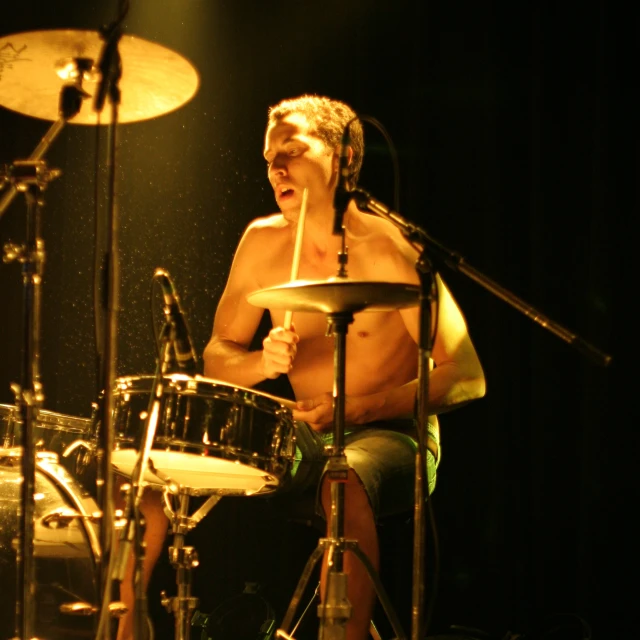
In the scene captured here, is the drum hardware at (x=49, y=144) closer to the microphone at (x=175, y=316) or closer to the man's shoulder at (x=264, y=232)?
the microphone at (x=175, y=316)

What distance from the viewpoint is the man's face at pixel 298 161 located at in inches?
123

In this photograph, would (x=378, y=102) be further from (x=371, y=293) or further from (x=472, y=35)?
(x=371, y=293)

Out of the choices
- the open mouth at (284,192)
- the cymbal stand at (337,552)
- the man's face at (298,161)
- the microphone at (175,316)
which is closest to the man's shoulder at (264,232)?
the man's face at (298,161)

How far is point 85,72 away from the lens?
220 cm

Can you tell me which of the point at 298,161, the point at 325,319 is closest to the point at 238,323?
the point at 325,319

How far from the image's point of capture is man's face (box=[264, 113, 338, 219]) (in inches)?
123

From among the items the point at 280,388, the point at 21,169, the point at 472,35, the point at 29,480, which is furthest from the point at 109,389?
the point at 472,35

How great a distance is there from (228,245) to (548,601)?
176 centimetres

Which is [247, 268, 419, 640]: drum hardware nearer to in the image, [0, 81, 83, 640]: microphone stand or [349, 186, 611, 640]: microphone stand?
[349, 186, 611, 640]: microphone stand

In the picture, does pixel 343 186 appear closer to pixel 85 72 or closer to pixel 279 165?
pixel 85 72

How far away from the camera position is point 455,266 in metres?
2.16

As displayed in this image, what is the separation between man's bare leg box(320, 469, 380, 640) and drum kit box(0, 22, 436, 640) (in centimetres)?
20

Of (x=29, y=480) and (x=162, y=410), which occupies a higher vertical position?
(x=162, y=410)

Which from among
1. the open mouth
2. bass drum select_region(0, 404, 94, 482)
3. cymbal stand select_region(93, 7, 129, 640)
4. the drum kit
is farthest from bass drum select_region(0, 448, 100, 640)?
the open mouth
